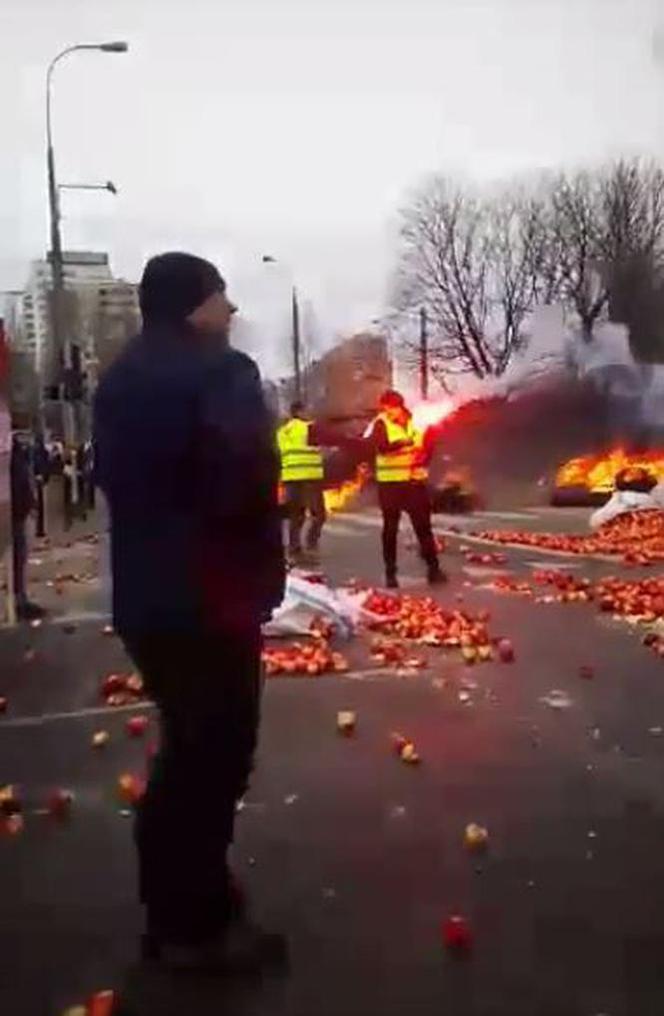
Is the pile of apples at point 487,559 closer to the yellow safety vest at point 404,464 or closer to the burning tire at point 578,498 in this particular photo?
the yellow safety vest at point 404,464

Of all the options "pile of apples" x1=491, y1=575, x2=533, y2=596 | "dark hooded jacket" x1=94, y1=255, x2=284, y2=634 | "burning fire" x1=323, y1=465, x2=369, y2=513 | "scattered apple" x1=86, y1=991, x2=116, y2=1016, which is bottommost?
"pile of apples" x1=491, y1=575, x2=533, y2=596

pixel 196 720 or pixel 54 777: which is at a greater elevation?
pixel 196 720

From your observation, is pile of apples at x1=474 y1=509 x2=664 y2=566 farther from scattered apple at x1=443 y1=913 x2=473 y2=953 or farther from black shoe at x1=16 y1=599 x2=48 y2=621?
scattered apple at x1=443 y1=913 x2=473 y2=953

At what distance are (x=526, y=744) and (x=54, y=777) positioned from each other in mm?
1673

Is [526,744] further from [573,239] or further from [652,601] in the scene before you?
[652,601]

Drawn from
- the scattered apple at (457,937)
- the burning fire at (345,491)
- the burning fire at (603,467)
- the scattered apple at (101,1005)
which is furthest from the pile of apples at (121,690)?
the burning fire at (345,491)

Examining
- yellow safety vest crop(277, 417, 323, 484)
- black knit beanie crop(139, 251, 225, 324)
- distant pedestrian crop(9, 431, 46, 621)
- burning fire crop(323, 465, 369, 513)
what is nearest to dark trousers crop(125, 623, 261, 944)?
black knit beanie crop(139, 251, 225, 324)

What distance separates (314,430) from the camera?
11.7 m

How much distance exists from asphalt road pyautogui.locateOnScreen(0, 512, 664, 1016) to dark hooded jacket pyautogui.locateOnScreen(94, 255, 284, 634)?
791 millimetres

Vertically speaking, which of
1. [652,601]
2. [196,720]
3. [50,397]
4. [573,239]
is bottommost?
[652,601]

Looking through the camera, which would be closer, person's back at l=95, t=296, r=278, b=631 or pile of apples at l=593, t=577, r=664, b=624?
person's back at l=95, t=296, r=278, b=631

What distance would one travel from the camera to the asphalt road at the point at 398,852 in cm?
321

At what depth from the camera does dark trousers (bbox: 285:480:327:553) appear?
44.1 ft

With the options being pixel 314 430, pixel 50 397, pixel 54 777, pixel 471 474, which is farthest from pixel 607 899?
pixel 471 474
